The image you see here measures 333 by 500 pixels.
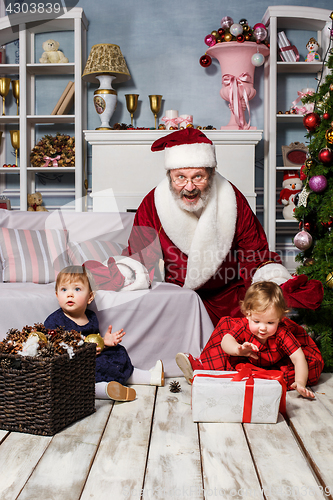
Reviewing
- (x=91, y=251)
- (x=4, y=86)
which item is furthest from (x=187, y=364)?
(x=4, y=86)

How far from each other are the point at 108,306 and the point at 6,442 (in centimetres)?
75

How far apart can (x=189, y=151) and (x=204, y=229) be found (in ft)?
1.17

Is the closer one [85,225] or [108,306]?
[108,306]

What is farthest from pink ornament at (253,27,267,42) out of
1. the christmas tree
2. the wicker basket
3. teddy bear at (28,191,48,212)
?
the wicker basket

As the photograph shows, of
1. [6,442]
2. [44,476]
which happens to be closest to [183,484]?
[44,476]

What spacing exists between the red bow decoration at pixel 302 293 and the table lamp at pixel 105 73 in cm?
240

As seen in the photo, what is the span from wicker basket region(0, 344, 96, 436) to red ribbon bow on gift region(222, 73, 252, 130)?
2695 mm

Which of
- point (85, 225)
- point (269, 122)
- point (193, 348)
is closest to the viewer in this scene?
point (193, 348)

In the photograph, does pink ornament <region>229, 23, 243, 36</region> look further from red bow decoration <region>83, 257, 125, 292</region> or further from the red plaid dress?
the red plaid dress

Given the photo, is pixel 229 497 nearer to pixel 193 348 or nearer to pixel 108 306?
pixel 193 348

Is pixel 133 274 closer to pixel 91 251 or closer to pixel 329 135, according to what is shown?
pixel 91 251

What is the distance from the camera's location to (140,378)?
6.14ft

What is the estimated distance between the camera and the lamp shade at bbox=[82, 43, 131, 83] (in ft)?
11.9

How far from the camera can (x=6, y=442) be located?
4.48 ft
